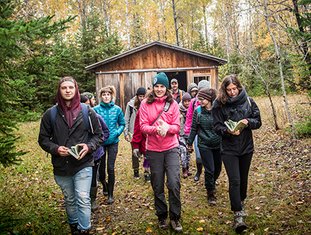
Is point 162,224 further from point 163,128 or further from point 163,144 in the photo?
point 163,128

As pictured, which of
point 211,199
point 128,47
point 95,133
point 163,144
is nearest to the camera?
point 95,133

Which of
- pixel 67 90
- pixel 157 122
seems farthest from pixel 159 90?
pixel 67 90

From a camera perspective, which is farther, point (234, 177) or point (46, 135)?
point (234, 177)

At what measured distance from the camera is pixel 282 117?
13.8 m

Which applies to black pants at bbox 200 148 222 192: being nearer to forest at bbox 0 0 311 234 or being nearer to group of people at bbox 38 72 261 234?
group of people at bbox 38 72 261 234

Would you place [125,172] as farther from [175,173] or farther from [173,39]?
[173,39]

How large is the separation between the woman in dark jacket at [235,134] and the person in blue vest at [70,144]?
80.5 inches

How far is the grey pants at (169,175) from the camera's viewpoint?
476cm

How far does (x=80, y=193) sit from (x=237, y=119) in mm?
2594

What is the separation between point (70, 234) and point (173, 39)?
4008cm

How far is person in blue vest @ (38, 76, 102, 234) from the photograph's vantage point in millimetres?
4172

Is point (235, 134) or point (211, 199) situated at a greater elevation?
point (235, 134)

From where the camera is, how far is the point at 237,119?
4.77m

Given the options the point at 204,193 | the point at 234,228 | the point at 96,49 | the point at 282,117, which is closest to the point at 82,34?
the point at 96,49
